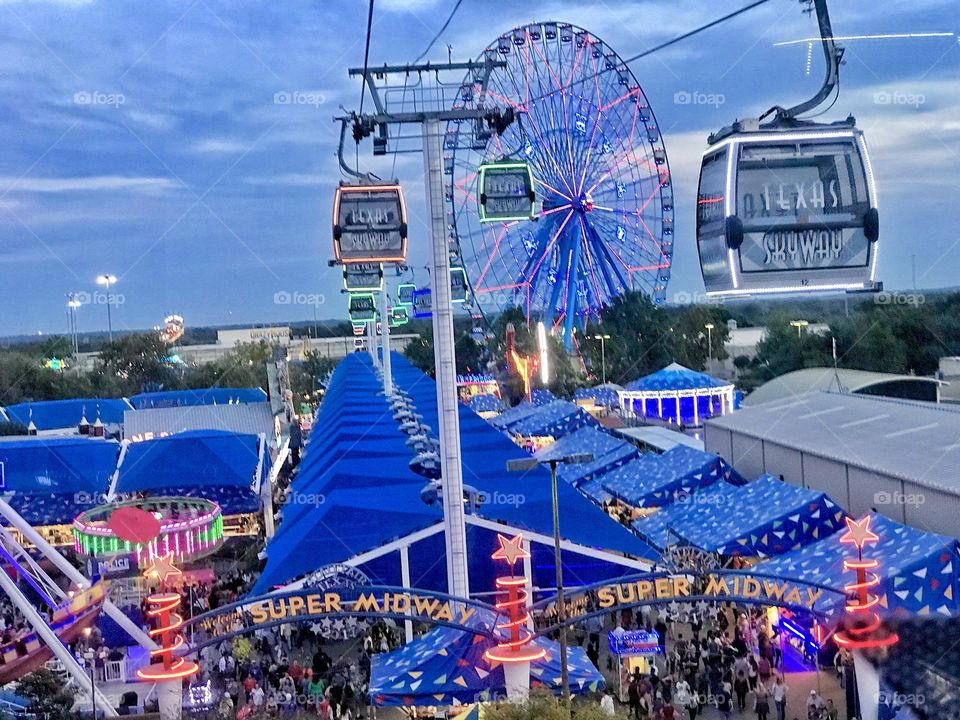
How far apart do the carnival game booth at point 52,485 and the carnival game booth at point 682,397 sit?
18717mm

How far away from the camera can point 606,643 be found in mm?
15766

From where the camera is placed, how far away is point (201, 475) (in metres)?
22.2

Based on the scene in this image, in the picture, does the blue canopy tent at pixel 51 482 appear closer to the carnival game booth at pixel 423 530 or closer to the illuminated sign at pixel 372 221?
the carnival game booth at pixel 423 530

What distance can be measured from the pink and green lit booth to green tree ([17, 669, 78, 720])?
12.3ft

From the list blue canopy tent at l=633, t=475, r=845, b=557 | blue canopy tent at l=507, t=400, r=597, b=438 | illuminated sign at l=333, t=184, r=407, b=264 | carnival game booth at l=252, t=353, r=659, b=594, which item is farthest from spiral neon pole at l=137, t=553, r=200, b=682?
blue canopy tent at l=507, t=400, r=597, b=438

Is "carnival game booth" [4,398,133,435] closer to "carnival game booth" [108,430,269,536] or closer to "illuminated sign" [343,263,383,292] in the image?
"carnival game booth" [108,430,269,536]

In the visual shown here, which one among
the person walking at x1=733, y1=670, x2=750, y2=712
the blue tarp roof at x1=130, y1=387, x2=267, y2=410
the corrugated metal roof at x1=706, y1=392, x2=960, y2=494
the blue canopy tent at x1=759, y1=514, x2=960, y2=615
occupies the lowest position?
the person walking at x1=733, y1=670, x2=750, y2=712

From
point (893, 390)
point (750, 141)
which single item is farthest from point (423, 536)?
point (893, 390)

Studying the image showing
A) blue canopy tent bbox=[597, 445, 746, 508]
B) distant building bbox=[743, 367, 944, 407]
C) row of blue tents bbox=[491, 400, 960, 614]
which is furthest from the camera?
distant building bbox=[743, 367, 944, 407]

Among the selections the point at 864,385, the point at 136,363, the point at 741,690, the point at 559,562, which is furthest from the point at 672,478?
the point at 136,363

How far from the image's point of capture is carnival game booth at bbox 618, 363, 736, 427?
34875 mm

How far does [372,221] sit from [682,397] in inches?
947

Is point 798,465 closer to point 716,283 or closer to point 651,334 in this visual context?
point 716,283

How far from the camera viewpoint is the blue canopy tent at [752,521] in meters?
14.9
